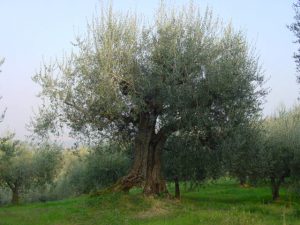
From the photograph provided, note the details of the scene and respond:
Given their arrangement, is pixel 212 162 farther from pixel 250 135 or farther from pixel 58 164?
pixel 58 164

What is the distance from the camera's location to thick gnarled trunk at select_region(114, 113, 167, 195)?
2195 centimetres

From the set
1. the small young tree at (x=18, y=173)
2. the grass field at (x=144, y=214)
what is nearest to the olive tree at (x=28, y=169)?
the small young tree at (x=18, y=173)

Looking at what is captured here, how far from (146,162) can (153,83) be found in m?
4.37

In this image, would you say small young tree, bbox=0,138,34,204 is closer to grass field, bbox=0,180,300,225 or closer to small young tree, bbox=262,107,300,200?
small young tree, bbox=262,107,300,200

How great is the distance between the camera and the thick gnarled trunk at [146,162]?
72.0ft

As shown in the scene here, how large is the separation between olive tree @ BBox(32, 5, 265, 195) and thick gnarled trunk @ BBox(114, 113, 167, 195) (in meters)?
0.05

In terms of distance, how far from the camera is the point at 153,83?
20.2 m

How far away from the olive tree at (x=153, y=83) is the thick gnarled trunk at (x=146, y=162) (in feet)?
0.16

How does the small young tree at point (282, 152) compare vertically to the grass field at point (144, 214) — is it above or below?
above

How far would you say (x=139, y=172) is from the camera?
72.4 ft

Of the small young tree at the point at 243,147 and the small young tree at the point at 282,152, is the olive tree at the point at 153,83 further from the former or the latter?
the small young tree at the point at 282,152

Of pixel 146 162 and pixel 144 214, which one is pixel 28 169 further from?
pixel 144 214

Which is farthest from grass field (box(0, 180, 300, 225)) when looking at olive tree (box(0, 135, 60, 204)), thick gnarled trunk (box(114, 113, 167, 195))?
olive tree (box(0, 135, 60, 204))

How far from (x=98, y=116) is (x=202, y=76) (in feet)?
17.2
